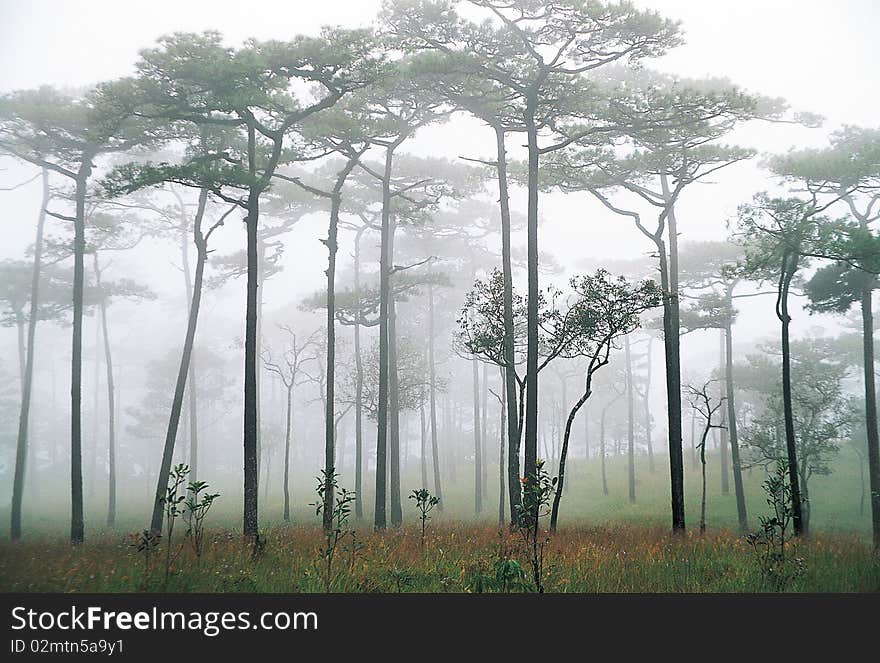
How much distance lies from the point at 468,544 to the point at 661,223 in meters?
11.1

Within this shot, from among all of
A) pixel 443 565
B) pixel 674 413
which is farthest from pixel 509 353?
pixel 443 565

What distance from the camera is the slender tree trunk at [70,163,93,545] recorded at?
1330cm

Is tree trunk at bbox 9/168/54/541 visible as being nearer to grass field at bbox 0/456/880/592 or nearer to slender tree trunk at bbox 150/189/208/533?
grass field at bbox 0/456/880/592

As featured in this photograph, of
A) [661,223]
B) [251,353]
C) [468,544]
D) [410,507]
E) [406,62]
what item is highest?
[406,62]

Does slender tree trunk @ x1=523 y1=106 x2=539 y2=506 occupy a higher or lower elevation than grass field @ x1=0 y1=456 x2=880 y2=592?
higher

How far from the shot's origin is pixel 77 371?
555 inches

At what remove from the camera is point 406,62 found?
1329cm

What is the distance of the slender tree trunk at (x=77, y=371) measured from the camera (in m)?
13.3

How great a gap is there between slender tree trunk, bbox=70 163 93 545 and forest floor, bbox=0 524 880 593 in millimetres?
1852

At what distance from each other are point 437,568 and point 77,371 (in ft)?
38.6

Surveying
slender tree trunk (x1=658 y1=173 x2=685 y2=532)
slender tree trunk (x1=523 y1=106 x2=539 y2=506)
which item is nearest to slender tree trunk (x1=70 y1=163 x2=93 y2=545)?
slender tree trunk (x1=523 y1=106 x2=539 y2=506)

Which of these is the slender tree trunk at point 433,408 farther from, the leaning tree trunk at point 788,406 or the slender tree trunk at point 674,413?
the leaning tree trunk at point 788,406
